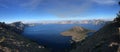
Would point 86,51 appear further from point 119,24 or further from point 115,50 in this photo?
point 115,50

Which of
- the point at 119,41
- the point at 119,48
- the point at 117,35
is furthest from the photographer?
the point at 117,35

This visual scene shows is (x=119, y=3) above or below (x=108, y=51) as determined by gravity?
above

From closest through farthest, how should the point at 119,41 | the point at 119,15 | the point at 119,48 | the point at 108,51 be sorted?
1. the point at 119,48
2. the point at 108,51
3. the point at 119,41
4. the point at 119,15

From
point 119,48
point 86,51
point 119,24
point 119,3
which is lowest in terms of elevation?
point 86,51

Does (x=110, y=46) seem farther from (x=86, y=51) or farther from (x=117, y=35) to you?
(x=86, y=51)

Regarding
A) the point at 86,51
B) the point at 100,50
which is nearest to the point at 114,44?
the point at 100,50

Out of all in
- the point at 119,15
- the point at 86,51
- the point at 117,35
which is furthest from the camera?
the point at 119,15

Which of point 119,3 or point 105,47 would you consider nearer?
point 105,47

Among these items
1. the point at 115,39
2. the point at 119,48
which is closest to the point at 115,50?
the point at 119,48

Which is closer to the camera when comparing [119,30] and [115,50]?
[115,50]
